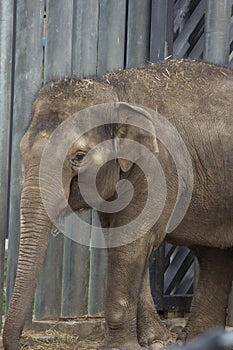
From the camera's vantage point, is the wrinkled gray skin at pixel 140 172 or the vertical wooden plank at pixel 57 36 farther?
the vertical wooden plank at pixel 57 36

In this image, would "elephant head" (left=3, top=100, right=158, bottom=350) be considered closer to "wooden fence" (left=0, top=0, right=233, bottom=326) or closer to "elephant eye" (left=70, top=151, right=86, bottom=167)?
"elephant eye" (left=70, top=151, right=86, bottom=167)

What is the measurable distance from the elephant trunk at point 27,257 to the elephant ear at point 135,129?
1.71ft

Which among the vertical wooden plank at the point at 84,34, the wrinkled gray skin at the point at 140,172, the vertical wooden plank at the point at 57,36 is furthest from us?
the vertical wooden plank at the point at 84,34

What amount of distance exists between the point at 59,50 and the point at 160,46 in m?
0.81

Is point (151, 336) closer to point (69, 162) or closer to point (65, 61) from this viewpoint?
point (69, 162)

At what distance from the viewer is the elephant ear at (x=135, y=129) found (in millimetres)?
3852

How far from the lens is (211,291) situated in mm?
4836

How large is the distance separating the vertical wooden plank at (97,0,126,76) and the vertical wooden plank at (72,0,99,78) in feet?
0.31

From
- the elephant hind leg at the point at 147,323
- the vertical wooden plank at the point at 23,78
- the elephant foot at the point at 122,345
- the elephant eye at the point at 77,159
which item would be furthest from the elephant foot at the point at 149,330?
the elephant eye at the point at 77,159

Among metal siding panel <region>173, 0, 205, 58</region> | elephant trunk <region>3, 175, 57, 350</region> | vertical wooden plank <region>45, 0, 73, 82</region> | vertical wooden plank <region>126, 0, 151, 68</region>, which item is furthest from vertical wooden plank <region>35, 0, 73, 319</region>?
elephant trunk <region>3, 175, 57, 350</region>

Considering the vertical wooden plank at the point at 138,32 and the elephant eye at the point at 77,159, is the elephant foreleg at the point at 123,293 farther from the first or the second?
the vertical wooden plank at the point at 138,32

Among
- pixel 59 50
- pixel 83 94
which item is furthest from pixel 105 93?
pixel 59 50

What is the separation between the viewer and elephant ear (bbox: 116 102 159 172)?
3852 mm

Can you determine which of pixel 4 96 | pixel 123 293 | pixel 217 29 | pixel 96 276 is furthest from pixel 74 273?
pixel 217 29
